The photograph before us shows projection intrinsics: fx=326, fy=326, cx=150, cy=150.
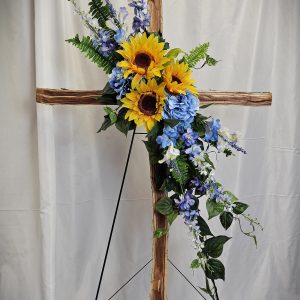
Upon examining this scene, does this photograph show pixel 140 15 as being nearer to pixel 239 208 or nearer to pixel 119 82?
pixel 119 82

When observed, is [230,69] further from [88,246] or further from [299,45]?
[88,246]

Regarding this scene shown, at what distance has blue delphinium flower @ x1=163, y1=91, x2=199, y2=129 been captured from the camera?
806 mm

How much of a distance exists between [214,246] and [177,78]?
46cm

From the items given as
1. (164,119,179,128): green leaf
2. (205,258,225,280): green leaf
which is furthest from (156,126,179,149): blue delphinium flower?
(205,258,225,280): green leaf

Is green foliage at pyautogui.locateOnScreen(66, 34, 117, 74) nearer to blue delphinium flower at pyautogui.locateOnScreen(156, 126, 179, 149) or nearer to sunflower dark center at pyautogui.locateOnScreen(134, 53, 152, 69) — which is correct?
sunflower dark center at pyautogui.locateOnScreen(134, 53, 152, 69)

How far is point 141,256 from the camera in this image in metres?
1.31

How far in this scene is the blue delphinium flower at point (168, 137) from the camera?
80 cm

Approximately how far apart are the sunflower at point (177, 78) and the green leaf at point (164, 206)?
0.29 meters

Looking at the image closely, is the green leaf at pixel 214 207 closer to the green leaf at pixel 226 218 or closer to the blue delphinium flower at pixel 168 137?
the green leaf at pixel 226 218

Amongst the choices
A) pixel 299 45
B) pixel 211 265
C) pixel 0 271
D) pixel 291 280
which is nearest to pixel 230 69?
pixel 299 45

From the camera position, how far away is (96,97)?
0.92 meters

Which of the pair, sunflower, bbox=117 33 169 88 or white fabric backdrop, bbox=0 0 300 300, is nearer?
sunflower, bbox=117 33 169 88

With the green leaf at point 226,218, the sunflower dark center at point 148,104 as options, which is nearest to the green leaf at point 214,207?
the green leaf at point 226,218

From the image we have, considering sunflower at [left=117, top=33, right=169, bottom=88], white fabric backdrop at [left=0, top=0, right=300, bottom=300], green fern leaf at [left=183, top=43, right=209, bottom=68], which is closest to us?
sunflower at [left=117, top=33, right=169, bottom=88]
